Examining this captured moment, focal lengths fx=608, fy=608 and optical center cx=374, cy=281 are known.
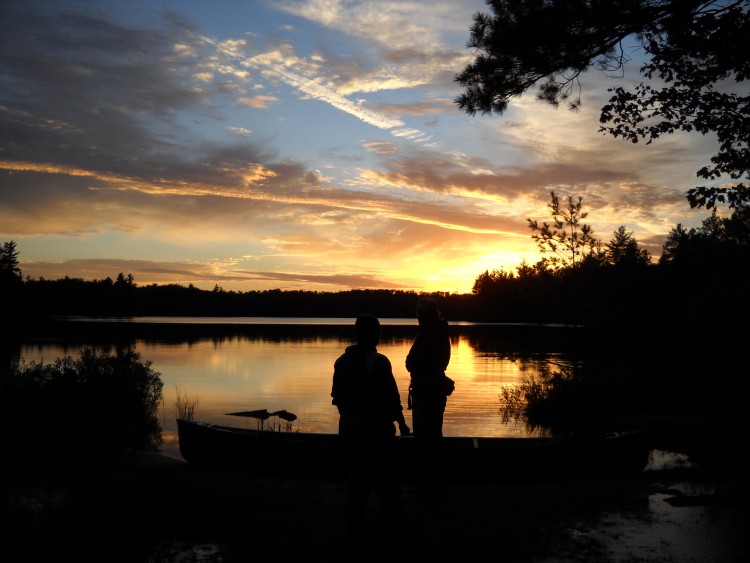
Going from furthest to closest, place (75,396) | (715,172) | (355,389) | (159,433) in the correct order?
(75,396) < (159,433) < (715,172) < (355,389)

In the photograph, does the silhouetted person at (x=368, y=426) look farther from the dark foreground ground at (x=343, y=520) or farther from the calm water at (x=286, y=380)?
the calm water at (x=286, y=380)

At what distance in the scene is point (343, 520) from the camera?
7.64 metres

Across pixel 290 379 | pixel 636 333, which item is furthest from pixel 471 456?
pixel 636 333

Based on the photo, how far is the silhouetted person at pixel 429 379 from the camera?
27.0 feet

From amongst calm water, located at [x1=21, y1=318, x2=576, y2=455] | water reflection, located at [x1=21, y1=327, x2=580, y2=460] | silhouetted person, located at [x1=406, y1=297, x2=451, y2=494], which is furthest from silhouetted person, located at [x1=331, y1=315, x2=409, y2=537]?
water reflection, located at [x1=21, y1=327, x2=580, y2=460]

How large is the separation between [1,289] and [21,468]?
270 ft

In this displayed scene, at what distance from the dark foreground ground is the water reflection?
19.5 ft

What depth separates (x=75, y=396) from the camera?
18203mm

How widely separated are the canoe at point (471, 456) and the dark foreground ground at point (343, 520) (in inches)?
10.2

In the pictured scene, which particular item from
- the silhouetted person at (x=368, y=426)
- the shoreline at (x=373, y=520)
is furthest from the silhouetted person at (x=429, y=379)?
the silhouetted person at (x=368, y=426)

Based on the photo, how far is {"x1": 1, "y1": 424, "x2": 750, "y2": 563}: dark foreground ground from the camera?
6.35 metres

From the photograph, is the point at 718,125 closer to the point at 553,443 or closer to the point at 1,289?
the point at 553,443

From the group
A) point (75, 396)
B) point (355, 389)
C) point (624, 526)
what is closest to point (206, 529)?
point (355, 389)

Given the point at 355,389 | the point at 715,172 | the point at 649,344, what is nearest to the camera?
the point at 355,389
